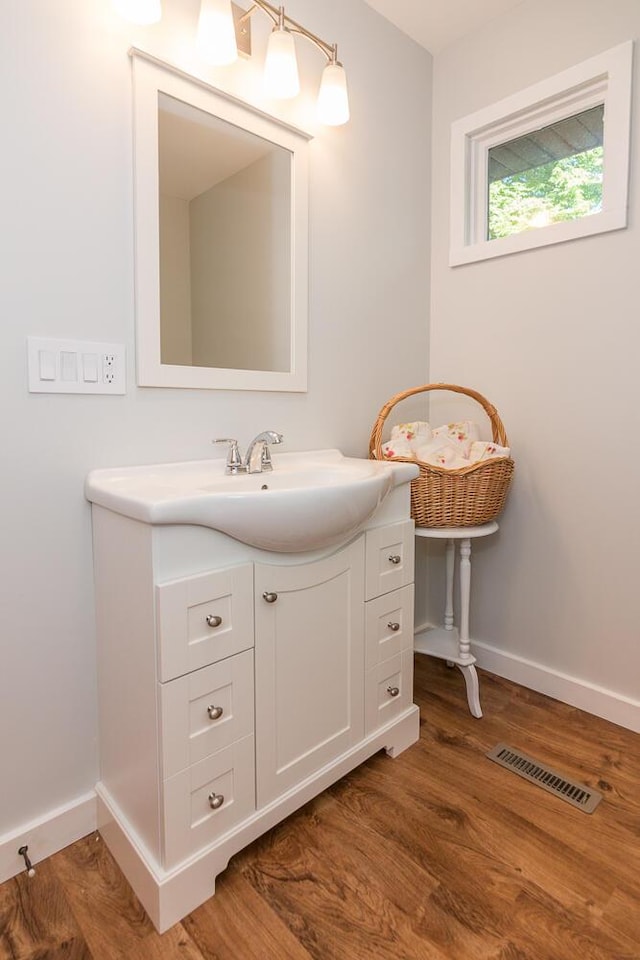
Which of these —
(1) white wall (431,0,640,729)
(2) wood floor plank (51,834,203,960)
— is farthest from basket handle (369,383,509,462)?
(2) wood floor plank (51,834,203,960)

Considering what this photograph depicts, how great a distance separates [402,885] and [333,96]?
1960 millimetres

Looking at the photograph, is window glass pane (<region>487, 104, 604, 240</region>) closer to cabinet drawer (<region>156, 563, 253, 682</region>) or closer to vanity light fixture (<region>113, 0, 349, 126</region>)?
vanity light fixture (<region>113, 0, 349, 126</region>)

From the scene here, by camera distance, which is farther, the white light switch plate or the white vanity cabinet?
the white light switch plate

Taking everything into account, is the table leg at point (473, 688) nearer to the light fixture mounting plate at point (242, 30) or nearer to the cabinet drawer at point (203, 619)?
the cabinet drawer at point (203, 619)

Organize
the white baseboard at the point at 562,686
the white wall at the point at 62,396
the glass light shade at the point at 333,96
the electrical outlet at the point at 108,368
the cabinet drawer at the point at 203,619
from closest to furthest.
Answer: the cabinet drawer at the point at 203,619 < the white wall at the point at 62,396 < the electrical outlet at the point at 108,368 < the glass light shade at the point at 333,96 < the white baseboard at the point at 562,686

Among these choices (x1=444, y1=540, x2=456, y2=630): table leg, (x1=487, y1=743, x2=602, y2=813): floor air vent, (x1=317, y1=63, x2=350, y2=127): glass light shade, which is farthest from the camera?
(x1=444, y1=540, x2=456, y2=630): table leg

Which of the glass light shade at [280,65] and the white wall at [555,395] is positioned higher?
the glass light shade at [280,65]

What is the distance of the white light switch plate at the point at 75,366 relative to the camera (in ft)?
3.58

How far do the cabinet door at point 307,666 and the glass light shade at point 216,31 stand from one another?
3.94 ft

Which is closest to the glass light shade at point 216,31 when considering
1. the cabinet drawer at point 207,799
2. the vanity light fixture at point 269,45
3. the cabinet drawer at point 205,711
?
the vanity light fixture at point 269,45

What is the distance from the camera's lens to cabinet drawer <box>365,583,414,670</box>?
1.37m

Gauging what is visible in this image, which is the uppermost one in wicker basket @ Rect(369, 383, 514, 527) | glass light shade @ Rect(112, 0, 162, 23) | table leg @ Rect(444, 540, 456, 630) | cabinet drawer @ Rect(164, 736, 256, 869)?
glass light shade @ Rect(112, 0, 162, 23)

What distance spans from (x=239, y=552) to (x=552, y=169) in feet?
5.45

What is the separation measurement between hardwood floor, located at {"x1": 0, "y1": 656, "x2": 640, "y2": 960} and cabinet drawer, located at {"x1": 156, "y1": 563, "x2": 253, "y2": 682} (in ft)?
1.63
